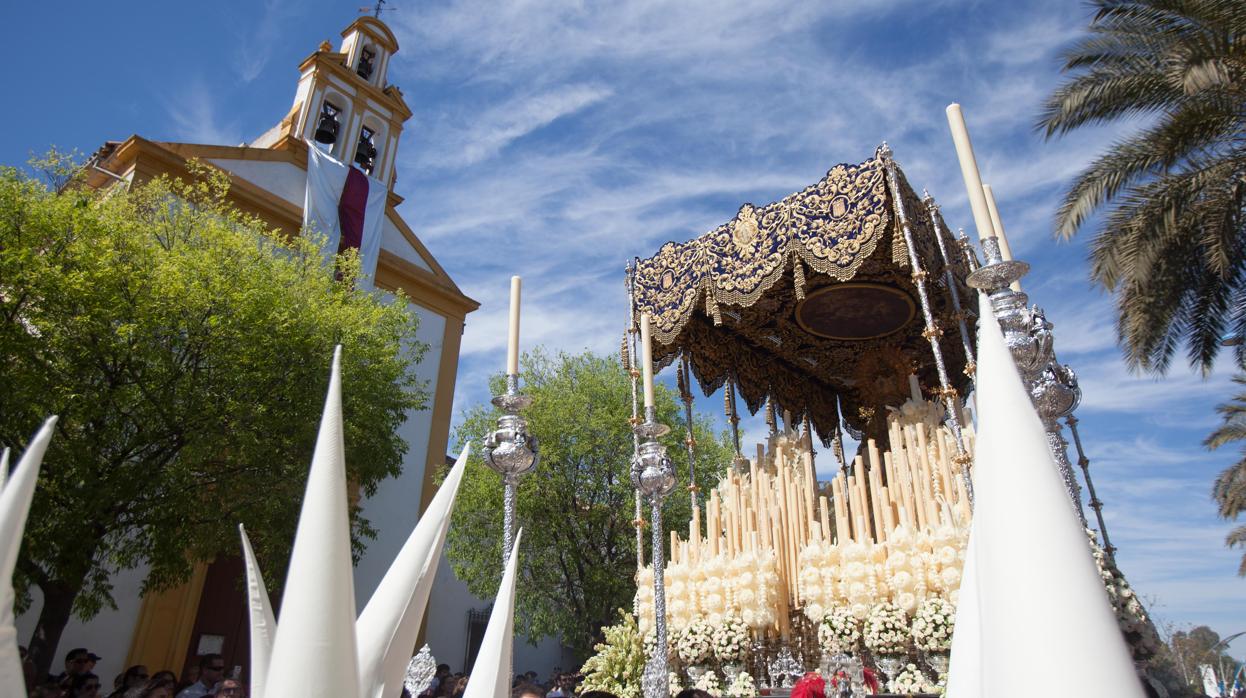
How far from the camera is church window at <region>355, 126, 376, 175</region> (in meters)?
18.7

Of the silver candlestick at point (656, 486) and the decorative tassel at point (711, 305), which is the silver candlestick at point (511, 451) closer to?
the silver candlestick at point (656, 486)

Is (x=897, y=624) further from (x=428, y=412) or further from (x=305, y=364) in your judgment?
(x=428, y=412)

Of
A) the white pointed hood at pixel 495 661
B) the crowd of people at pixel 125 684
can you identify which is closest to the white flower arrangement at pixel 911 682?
the crowd of people at pixel 125 684

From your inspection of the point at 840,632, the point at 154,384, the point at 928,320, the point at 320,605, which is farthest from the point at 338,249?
the point at 320,605

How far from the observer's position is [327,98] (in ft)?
60.0

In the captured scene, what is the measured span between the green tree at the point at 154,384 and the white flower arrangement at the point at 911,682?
754cm

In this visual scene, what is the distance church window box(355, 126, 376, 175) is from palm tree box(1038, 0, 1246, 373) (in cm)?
1537

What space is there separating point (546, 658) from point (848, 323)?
16010 mm

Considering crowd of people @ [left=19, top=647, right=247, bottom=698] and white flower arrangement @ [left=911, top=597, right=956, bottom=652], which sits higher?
white flower arrangement @ [left=911, top=597, right=956, bottom=652]

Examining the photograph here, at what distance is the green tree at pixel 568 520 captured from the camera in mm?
16531

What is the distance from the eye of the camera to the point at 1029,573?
36.4 inches

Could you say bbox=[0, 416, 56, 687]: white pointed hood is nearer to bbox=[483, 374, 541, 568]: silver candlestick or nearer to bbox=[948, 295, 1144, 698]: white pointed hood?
bbox=[948, 295, 1144, 698]: white pointed hood

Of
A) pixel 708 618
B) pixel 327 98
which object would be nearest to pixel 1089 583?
pixel 708 618

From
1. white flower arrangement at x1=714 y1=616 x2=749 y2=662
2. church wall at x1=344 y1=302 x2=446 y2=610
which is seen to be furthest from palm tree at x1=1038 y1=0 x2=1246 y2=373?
church wall at x1=344 y1=302 x2=446 y2=610
